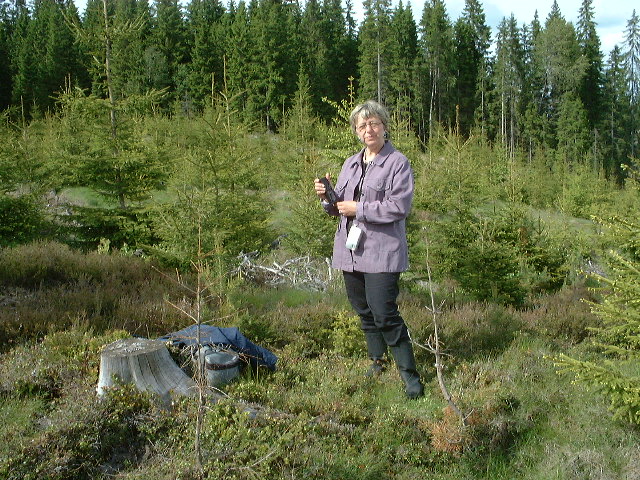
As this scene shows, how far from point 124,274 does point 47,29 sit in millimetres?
56254

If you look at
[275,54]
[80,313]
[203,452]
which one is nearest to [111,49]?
[80,313]

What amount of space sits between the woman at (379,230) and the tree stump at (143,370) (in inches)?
60.1

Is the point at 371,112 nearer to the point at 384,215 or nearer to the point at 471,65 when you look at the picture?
the point at 384,215

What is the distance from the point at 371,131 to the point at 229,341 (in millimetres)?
2079

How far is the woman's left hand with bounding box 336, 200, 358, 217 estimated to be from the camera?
4.00m

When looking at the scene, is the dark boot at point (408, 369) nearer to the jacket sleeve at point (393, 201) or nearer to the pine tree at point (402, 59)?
the jacket sleeve at point (393, 201)

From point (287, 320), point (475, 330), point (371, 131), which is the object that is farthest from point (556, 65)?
point (371, 131)

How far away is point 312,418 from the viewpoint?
362 centimetres

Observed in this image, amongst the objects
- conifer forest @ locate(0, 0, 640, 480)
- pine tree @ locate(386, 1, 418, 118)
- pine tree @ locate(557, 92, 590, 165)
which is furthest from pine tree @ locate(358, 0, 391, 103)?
conifer forest @ locate(0, 0, 640, 480)

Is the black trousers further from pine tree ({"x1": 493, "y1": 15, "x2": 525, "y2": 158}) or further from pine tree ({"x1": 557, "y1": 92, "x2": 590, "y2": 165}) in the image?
pine tree ({"x1": 493, "y1": 15, "x2": 525, "y2": 158})

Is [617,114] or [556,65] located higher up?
[556,65]

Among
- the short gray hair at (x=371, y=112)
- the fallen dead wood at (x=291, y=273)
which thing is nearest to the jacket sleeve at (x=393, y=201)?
the short gray hair at (x=371, y=112)

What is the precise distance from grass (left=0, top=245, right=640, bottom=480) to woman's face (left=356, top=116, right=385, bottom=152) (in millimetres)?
1787

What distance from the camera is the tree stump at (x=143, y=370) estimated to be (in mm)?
3791
